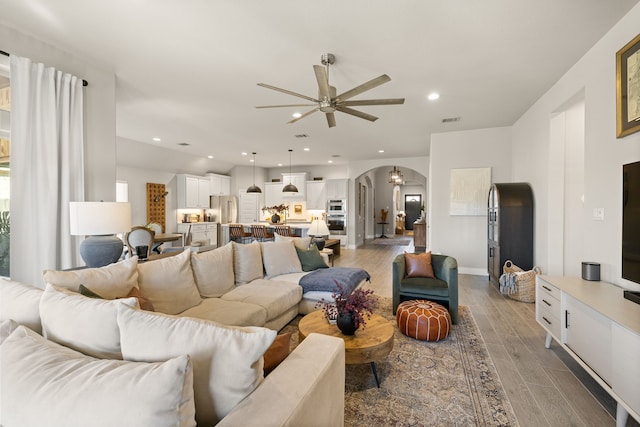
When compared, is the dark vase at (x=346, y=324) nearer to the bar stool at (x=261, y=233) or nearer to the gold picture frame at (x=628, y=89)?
the gold picture frame at (x=628, y=89)

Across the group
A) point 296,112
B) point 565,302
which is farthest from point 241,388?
point 296,112

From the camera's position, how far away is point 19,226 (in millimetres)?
2471

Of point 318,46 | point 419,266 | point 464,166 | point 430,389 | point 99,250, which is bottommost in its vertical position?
point 430,389

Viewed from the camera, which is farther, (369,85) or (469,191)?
(469,191)

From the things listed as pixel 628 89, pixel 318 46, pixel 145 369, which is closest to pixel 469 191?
pixel 628 89

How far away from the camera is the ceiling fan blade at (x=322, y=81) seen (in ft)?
7.78

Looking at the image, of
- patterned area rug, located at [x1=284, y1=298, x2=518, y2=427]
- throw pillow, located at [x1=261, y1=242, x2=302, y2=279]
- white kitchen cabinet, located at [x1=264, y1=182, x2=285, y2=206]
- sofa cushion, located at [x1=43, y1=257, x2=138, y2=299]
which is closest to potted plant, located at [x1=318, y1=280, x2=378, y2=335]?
patterned area rug, located at [x1=284, y1=298, x2=518, y2=427]

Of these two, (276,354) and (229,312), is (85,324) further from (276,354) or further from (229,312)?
(229,312)

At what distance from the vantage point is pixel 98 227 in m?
2.46

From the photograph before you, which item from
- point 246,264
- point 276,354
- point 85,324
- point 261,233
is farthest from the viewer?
point 261,233

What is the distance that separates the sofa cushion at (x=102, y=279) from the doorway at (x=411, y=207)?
14.9m

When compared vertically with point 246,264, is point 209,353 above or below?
above

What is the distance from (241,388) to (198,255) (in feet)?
7.43

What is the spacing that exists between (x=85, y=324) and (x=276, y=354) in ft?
2.48
